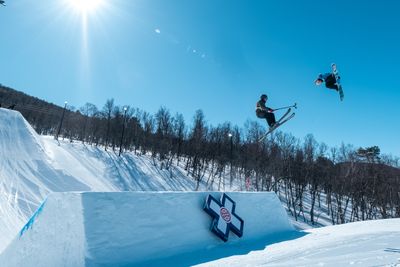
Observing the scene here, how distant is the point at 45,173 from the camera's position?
2148 centimetres

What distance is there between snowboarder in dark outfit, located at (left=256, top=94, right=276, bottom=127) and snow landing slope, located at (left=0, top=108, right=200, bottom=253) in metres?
10.8

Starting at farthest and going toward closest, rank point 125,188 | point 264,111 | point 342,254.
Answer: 1. point 125,188
2. point 264,111
3. point 342,254

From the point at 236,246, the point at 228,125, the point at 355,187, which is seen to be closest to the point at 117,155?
the point at 228,125

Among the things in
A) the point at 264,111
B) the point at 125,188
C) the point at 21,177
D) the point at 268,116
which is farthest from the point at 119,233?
the point at 125,188

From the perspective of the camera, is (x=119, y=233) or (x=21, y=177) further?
(x=21, y=177)

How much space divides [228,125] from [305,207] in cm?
2338

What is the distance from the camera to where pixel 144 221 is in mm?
5797

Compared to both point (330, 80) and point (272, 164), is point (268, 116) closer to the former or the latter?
point (330, 80)

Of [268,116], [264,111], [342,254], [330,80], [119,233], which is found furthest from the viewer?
[268,116]

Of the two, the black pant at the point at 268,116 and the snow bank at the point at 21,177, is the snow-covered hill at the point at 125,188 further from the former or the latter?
the black pant at the point at 268,116

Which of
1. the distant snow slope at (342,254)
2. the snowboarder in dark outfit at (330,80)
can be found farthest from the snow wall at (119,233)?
the snowboarder in dark outfit at (330,80)

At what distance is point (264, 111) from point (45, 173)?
19080 millimetres

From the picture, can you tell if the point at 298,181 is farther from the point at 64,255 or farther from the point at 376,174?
the point at 64,255

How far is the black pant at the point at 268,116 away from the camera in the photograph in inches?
450
